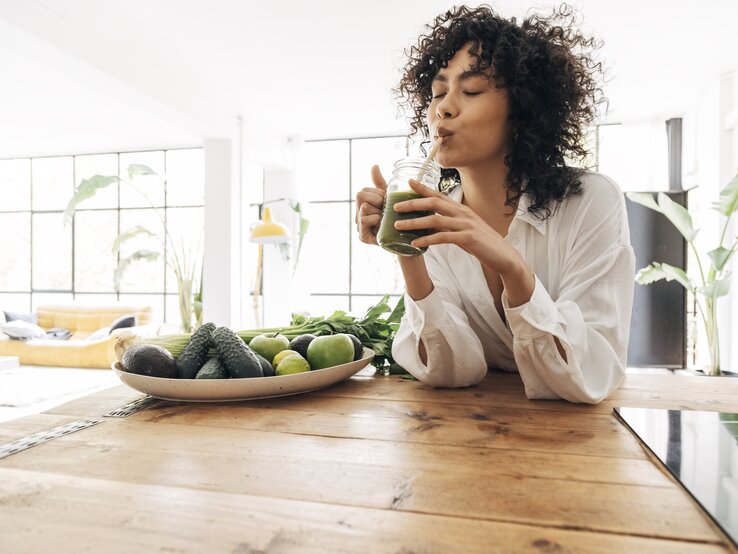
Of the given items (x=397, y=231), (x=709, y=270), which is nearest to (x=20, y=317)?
(x=397, y=231)

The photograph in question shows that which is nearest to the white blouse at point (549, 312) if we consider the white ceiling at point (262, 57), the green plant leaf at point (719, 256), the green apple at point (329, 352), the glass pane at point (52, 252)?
the green apple at point (329, 352)

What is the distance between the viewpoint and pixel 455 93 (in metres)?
1.21

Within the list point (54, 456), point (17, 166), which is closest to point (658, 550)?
point (54, 456)

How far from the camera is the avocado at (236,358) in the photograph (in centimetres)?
96

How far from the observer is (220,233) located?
20.1 feet

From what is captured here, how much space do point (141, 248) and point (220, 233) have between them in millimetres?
3293

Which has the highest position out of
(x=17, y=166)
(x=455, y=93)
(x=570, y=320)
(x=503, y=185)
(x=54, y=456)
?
(x=17, y=166)

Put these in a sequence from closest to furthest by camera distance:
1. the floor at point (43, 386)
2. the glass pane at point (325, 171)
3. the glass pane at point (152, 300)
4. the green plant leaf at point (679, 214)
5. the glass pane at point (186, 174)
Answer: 1. the floor at point (43, 386)
2. the green plant leaf at point (679, 214)
3. the glass pane at point (325, 171)
4. the glass pane at point (186, 174)
5. the glass pane at point (152, 300)

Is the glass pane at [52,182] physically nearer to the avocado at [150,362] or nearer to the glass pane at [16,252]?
the glass pane at [16,252]

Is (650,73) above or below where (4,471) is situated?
above

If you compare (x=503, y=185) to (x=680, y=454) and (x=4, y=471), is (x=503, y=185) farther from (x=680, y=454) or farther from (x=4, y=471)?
(x=4, y=471)

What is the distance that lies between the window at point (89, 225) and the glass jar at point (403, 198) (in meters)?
7.88

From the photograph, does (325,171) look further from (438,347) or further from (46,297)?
(438,347)

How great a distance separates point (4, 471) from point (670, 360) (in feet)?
23.9
